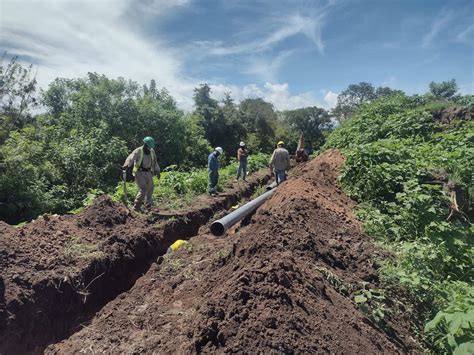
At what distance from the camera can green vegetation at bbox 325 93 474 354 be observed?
417cm

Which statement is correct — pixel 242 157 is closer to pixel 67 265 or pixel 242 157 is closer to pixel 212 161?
pixel 212 161

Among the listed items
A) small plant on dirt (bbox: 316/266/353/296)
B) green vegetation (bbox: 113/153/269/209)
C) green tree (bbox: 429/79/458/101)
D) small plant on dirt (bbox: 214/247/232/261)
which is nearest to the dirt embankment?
green vegetation (bbox: 113/153/269/209)

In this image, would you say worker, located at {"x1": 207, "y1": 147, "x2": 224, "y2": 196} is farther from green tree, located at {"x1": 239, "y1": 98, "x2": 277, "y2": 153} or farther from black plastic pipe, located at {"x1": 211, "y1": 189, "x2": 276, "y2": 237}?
green tree, located at {"x1": 239, "y1": 98, "x2": 277, "y2": 153}

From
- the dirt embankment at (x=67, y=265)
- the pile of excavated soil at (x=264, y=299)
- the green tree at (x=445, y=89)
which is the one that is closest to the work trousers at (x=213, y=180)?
the dirt embankment at (x=67, y=265)

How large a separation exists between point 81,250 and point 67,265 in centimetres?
49

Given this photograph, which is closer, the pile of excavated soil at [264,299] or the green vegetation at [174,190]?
the pile of excavated soil at [264,299]

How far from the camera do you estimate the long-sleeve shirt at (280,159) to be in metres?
12.6

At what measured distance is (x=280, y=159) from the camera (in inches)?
499

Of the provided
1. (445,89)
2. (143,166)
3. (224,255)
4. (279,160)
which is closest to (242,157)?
(279,160)

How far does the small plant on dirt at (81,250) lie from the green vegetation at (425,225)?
4.92 meters

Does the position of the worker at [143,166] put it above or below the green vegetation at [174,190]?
above

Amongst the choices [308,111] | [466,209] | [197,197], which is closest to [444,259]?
[466,209]

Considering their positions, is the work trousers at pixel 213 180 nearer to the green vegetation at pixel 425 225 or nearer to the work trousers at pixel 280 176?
the work trousers at pixel 280 176

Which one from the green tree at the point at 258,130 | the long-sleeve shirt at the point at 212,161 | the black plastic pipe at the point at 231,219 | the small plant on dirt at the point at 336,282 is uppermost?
the green tree at the point at 258,130
